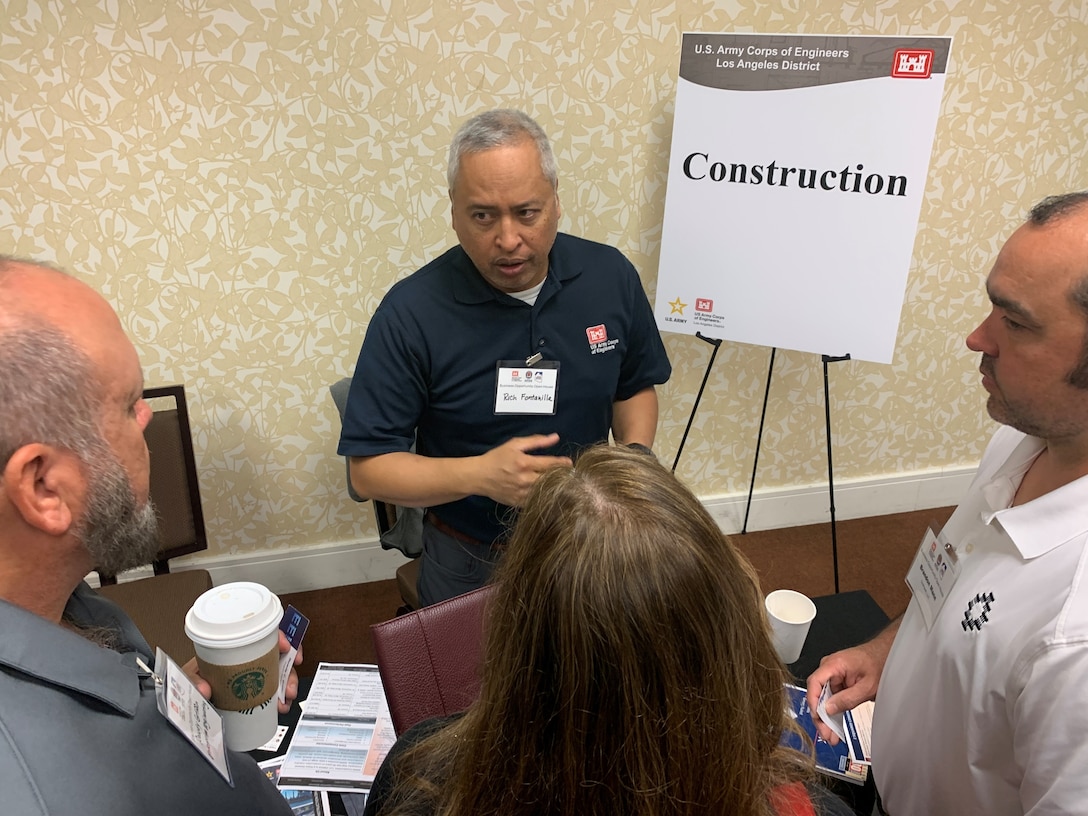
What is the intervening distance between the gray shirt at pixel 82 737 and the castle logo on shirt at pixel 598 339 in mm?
1163

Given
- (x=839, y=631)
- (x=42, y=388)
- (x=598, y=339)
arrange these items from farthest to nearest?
(x=598, y=339)
(x=839, y=631)
(x=42, y=388)

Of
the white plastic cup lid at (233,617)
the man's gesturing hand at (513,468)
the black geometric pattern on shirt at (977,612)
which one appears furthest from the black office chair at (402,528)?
the black geometric pattern on shirt at (977,612)

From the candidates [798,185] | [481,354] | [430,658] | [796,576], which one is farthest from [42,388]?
[796,576]

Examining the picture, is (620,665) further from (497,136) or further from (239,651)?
(497,136)

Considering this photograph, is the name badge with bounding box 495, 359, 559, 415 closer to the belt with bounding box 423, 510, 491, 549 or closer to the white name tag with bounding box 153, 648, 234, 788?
the belt with bounding box 423, 510, 491, 549

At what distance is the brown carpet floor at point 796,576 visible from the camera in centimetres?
263

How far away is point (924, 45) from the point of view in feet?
6.55

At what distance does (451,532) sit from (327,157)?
1268 mm

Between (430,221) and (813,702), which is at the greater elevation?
(430,221)

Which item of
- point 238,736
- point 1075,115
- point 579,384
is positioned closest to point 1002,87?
point 1075,115

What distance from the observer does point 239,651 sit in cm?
110

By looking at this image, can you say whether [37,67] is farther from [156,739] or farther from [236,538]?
[156,739]

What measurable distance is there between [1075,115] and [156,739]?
3462 millimetres

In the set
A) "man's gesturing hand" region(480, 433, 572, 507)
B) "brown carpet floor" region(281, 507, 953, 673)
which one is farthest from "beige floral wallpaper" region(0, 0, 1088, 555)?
"man's gesturing hand" region(480, 433, 572, 507)
